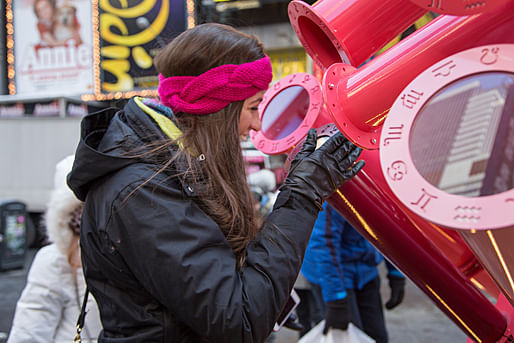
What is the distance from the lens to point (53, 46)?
11617 mm

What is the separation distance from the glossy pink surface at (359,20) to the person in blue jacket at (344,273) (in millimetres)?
1715

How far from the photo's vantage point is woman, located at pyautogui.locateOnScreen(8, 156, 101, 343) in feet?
5.61

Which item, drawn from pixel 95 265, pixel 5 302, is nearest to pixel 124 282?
pixel 95 265

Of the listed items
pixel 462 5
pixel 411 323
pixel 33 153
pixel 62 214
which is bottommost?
pixel 33 153

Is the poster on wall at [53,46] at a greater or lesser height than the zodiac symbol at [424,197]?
lesser

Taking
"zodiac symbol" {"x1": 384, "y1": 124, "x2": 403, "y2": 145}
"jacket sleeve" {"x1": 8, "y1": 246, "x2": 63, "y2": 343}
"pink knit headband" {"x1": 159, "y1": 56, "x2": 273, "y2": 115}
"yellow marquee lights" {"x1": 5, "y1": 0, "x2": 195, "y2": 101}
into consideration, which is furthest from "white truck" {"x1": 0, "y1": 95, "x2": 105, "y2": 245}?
"zodiac symbol" {"x1": 384, "y1": 124, "x2": 403, "y2": 145}

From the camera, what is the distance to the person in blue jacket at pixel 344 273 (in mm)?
2627

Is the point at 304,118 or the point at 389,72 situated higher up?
the point at 389,72

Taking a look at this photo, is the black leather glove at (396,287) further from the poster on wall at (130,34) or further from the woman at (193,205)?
the poster on wall at (130,34)

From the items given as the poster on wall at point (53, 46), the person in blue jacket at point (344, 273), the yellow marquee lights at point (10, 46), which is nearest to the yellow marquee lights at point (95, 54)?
the yellow marquee lights at point (10, 46)

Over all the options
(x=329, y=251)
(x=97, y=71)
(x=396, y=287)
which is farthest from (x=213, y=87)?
(x=97, y=71)

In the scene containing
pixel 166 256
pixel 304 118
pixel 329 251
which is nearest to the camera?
pixel 166 256

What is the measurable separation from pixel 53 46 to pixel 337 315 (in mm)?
11447

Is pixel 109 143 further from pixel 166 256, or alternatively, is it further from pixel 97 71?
pixel 97 71
